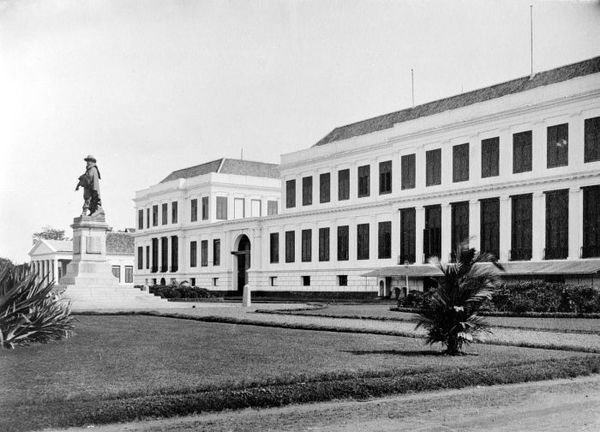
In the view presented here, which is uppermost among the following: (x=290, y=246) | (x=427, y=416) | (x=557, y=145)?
(x=557, y=145)

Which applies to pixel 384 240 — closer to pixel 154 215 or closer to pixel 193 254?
pixel 193 254

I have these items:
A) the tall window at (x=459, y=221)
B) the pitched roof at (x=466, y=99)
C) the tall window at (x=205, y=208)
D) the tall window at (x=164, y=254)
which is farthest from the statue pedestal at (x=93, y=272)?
the tall window at (x=164, y=254)

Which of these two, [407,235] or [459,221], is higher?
[459,221]

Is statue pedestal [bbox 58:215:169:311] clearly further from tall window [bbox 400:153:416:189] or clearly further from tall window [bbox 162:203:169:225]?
tall window [bbox 162:203:169:225]

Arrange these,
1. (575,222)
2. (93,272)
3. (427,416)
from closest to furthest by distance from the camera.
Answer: (427,416) < (93,272) < (575,222)

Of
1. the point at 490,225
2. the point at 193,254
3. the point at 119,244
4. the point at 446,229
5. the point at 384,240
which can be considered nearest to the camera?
the point at 490,225

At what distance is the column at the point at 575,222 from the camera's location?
3762cm

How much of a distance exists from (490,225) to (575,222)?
5552mm

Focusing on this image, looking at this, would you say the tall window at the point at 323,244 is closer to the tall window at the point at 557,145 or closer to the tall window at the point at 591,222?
the tall window at the point at 557,145

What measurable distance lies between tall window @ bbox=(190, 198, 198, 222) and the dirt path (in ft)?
210

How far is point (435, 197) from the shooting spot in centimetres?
4584

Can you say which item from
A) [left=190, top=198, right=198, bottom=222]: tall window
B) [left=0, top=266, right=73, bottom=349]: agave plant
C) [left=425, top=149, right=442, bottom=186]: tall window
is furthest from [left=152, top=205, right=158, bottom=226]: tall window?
[left=0, top=266, right=73, bottom=349]: agave plant

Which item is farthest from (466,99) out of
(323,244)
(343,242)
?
(323,244)

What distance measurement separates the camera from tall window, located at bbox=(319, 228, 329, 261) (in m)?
56.3
